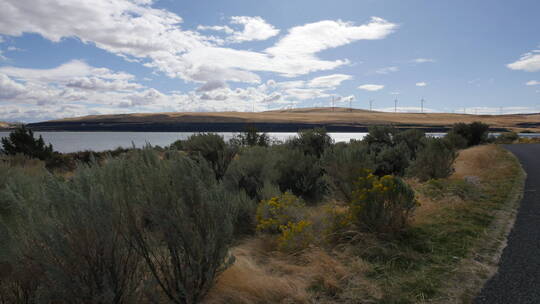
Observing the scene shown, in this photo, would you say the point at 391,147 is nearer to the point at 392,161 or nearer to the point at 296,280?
the point at 392,161

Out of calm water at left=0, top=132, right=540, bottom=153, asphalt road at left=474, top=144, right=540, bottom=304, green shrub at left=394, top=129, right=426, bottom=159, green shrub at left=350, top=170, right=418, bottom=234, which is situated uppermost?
green shrub at left=394, top=129, right=426, bottom=159

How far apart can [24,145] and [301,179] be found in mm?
20683

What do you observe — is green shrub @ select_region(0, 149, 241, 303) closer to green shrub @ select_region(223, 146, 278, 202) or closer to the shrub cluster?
the shrub cluster

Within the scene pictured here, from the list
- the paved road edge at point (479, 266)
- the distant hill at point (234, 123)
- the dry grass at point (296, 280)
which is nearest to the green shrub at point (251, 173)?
the dry grass at point (296, 280)

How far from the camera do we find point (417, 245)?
5.51 m

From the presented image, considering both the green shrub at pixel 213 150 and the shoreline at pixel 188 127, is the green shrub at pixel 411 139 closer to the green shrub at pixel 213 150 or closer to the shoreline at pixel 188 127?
the green shrub at pixel 213 150

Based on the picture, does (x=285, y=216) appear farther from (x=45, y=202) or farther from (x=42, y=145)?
(x=42, y=145)

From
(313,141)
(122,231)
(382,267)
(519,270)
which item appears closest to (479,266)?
(519,270)

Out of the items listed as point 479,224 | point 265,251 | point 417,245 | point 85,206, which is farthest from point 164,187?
point 479,224

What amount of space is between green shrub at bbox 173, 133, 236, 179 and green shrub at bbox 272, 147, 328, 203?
6.11 feet

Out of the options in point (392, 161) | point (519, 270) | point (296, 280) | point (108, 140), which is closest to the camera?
point (296, 280)

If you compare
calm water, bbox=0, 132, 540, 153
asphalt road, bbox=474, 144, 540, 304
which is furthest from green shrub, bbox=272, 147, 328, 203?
asphalt road, bbox=474, 144, 540, 304

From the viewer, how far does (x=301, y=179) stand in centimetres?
1052

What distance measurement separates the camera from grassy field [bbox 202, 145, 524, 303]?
3.87 m
